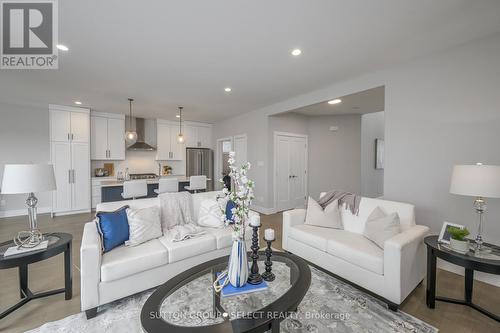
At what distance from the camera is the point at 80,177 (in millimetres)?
5383

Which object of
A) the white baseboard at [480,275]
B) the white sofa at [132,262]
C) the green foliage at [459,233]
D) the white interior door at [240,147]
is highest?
the white interior door at [240,147]

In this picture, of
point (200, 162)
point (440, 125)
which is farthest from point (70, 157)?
point (440, 125)

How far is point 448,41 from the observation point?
8.00 ft

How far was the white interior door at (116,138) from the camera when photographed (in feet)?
19.4

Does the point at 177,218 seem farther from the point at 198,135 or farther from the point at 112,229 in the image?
the point at 198,135

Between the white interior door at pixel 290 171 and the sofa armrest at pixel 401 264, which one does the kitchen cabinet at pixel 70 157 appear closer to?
the white interior door at pixel 290 171

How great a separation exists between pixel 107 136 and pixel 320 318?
21.1 ft

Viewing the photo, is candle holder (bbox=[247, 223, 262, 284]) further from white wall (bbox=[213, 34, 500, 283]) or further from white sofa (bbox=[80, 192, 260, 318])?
white wall (bbox=[213, 34, 500, 283])

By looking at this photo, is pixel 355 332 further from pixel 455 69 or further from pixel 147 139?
pixel 147 139

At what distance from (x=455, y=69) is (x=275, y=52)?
2164 mm

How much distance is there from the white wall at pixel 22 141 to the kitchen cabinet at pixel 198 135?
140 inches

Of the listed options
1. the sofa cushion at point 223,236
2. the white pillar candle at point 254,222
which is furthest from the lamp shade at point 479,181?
the sofa cushion at point 223,236

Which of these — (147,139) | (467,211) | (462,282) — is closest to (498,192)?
(467,211)

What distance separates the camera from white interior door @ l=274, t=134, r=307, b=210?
549 cm
